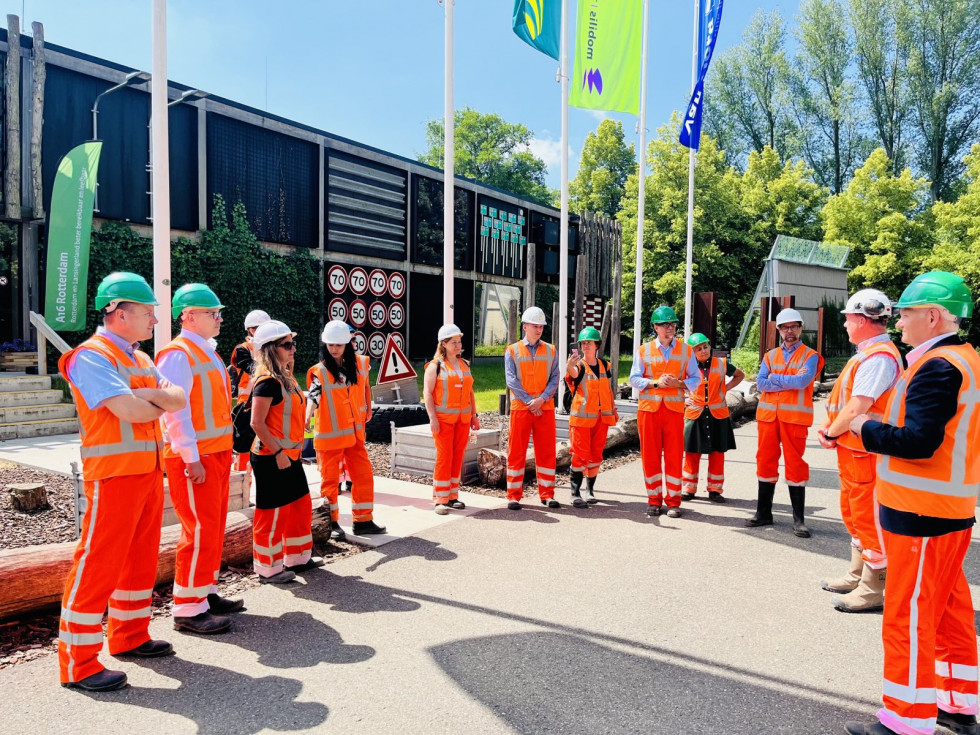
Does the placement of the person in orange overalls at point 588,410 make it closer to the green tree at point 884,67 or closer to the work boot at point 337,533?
the work boot at point 337,533

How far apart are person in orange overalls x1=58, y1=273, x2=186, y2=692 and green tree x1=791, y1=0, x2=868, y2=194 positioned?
167 feet

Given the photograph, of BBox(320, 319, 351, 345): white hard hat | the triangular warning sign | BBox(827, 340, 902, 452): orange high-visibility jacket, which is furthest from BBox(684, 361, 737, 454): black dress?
the triangular warning sign

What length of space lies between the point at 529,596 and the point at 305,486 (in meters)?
1.91

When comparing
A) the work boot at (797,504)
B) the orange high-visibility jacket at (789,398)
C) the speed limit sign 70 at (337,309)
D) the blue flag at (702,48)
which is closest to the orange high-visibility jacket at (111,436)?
the orange high-visibility jacket at (789,398)

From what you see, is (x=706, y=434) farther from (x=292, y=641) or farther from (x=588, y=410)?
(x=292, y=641)

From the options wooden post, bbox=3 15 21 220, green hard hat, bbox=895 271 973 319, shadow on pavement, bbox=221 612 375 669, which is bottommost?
shadow on pavement, bbox=221 612 375 669

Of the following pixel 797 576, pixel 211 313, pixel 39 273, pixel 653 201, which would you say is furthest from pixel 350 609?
pixel 653 201

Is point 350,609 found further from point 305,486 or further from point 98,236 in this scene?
point 98,236

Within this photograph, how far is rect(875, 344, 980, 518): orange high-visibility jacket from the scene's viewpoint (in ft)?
10.4

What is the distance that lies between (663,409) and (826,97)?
4805 cm

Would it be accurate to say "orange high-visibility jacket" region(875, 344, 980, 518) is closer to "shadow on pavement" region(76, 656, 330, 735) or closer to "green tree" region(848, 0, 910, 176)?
"shadow on pavement" region(76, 656, 330, 735)

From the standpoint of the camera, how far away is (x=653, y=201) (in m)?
33.6

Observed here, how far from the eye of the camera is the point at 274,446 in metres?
5.13

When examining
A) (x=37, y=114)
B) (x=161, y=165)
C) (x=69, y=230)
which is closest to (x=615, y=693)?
(x=161, y=165)
